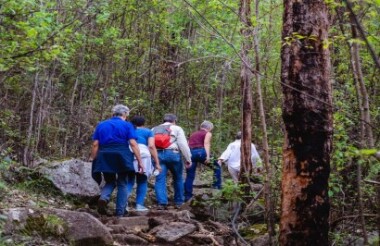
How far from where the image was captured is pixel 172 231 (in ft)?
26.9

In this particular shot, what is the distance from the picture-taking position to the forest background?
7.20 m

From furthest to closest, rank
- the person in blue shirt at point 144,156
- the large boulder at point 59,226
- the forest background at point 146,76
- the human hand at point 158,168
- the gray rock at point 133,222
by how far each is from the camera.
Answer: the human hand at point 158,168 → the person in blue shirt at point 144,156 → the gray rock at point 133,222 → the forest background at point 146,76 → the large boulder at point 59,226

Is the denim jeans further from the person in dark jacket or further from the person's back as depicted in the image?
the person's back

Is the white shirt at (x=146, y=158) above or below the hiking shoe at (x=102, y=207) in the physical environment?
above

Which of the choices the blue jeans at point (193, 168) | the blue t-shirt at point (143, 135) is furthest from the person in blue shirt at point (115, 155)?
the blue jeans at point (193, 168)

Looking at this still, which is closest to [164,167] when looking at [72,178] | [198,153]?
[198,153]

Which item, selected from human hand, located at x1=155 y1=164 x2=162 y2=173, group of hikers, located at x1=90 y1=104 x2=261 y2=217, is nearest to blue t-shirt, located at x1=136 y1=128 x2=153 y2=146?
group of hikers, located at x1=90 y1=104 x2=261 y2=217

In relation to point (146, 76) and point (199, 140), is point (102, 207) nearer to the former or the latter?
point (199, 140)

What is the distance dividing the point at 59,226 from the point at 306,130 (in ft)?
10.6

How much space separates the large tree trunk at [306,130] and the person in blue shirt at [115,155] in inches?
159

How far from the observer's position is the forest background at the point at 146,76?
7199 mm

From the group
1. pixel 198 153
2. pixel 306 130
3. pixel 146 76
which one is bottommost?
pixel 198 153

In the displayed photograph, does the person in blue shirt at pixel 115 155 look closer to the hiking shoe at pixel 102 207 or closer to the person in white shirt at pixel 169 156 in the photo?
the hiking shoe at pixel 102 207

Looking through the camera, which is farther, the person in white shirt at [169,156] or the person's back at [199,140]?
the person's back at [199,140]
